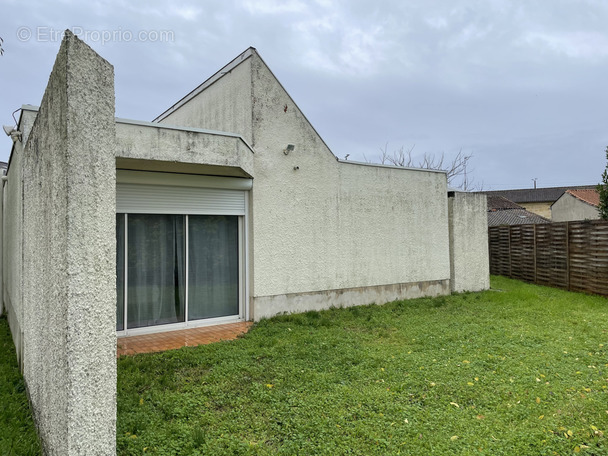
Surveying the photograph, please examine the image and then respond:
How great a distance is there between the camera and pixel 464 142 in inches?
1508

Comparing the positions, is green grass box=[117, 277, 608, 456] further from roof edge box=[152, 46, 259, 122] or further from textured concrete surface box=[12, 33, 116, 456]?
roof edge box=[152, 46, 259, 122]

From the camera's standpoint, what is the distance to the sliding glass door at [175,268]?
27.4ft

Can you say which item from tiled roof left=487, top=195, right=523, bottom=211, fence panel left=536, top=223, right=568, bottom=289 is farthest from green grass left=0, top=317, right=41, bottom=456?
tiled roof left=487, top=195, right=523, bottom=211

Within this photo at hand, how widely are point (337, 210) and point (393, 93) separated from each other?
21.8 metres

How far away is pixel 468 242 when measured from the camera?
13.8m

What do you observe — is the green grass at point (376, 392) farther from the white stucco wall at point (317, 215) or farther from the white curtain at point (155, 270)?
the white curtain at point (155, 270)

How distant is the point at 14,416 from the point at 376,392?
4328 millimetres

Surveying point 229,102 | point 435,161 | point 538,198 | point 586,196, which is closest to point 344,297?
point 229,102

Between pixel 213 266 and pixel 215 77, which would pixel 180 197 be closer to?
pixel 213 266

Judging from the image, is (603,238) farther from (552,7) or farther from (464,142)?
(464,142)

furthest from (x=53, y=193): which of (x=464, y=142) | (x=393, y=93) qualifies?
(x=464, y=142)

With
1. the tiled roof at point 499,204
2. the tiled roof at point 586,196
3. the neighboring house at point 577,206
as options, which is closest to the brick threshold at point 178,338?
the neighboring house at point 577,206

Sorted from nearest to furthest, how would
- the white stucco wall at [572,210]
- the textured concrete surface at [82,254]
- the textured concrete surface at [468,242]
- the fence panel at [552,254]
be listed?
1. the textured concrete surface at [82,254]
2. the textured concrete surface at [468,242]
3. the fence panel at [552,254]
4. the white stucco wall at [572,210]

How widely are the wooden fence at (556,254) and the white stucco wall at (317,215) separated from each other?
490 centimetres
